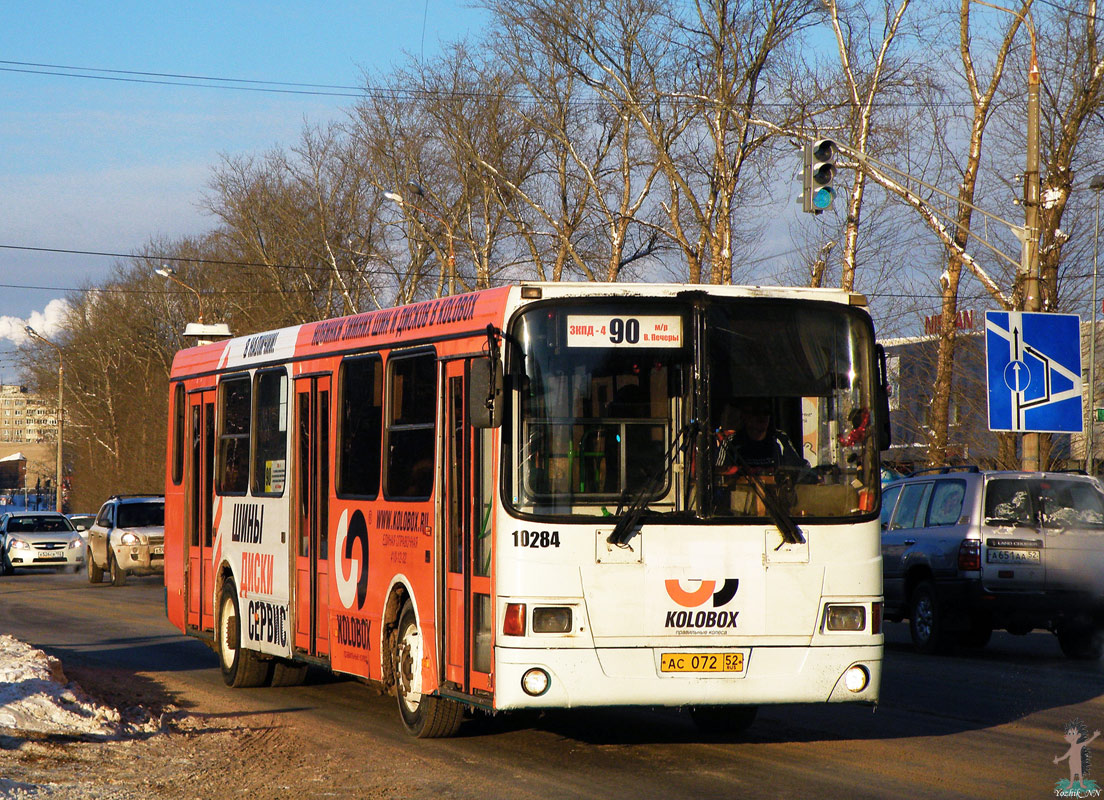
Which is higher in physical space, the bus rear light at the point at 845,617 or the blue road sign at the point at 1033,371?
the blue road sign at the point at 1033,371

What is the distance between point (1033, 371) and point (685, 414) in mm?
12849

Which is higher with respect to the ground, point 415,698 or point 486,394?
point 486,394

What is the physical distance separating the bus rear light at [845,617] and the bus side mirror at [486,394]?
7.57 feet

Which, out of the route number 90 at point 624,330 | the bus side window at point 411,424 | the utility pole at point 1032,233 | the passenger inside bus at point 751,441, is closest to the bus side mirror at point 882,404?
the passenger inside bus at point 751,441

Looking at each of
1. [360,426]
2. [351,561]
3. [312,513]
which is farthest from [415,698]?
[312,513]

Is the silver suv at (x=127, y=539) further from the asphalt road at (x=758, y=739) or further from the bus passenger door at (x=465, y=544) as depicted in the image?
the bus passenger door at (x=465, y=544)

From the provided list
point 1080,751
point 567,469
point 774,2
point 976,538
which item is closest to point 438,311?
point 567,469

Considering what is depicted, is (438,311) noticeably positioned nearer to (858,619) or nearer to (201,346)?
(858,619)

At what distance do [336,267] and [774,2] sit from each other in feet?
75.1

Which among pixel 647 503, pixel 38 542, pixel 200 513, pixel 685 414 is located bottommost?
pixel 38 542

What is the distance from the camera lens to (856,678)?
8.91 metres

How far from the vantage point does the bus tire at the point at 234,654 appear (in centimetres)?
1336

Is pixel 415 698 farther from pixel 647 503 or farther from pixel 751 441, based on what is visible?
pixel 751 441

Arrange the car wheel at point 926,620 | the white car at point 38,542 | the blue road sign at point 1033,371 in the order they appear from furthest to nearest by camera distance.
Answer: the white car at point 38,542, the blue road sign at point 1033,371, the car wheel at point 926,620
